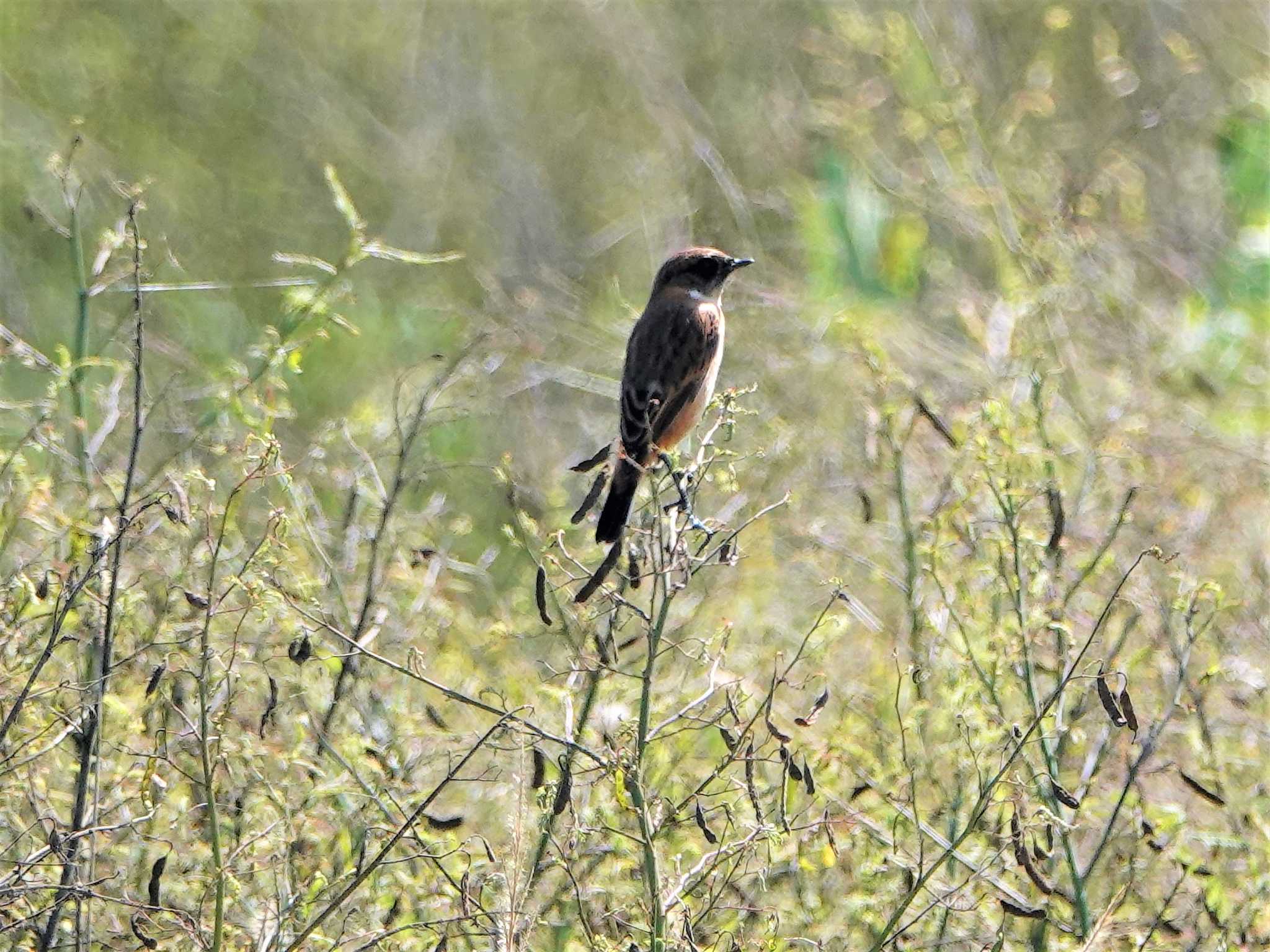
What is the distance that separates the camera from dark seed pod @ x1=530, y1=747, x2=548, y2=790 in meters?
3.64

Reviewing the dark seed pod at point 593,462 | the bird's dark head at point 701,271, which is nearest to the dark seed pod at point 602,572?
the dark seed pod at point 593,462

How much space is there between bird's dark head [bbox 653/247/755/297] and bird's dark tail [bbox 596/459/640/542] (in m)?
1.56

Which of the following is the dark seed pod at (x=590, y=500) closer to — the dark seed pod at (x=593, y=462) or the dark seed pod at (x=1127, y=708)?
the dark seed pod at (x=593, y=462)

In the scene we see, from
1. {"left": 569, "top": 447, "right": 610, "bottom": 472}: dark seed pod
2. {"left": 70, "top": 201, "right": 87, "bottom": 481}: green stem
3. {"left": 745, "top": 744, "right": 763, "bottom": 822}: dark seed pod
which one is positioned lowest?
{"left": 745, "top": 744, "right": 763, "bottom": 822}: dark seed pod

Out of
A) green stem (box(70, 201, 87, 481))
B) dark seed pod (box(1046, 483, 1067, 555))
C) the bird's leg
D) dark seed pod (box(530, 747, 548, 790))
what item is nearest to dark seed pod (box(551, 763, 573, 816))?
dark seed pod (box(530, 747, 548, 790))

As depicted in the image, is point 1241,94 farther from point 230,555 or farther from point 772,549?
point 230,555

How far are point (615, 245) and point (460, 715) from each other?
20.0 feet

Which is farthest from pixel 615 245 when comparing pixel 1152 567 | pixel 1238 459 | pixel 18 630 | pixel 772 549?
pixel 18 630

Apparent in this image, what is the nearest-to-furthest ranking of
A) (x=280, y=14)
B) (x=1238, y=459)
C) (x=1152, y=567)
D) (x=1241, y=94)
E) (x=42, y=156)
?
(x=1152, y=567)
(x=1238, y=459)
(x=1241, y=94)
(x=42, y=156)
(x=280, y=14)

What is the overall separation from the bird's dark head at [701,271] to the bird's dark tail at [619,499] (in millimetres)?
1556

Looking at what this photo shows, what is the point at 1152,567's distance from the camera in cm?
499

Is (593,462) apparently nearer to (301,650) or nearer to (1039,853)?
(301,650)

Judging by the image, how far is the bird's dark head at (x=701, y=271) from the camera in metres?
6.70

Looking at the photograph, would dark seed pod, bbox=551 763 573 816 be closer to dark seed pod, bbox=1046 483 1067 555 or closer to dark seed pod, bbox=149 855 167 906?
dark seed pod, bbox=149 855 167 906
